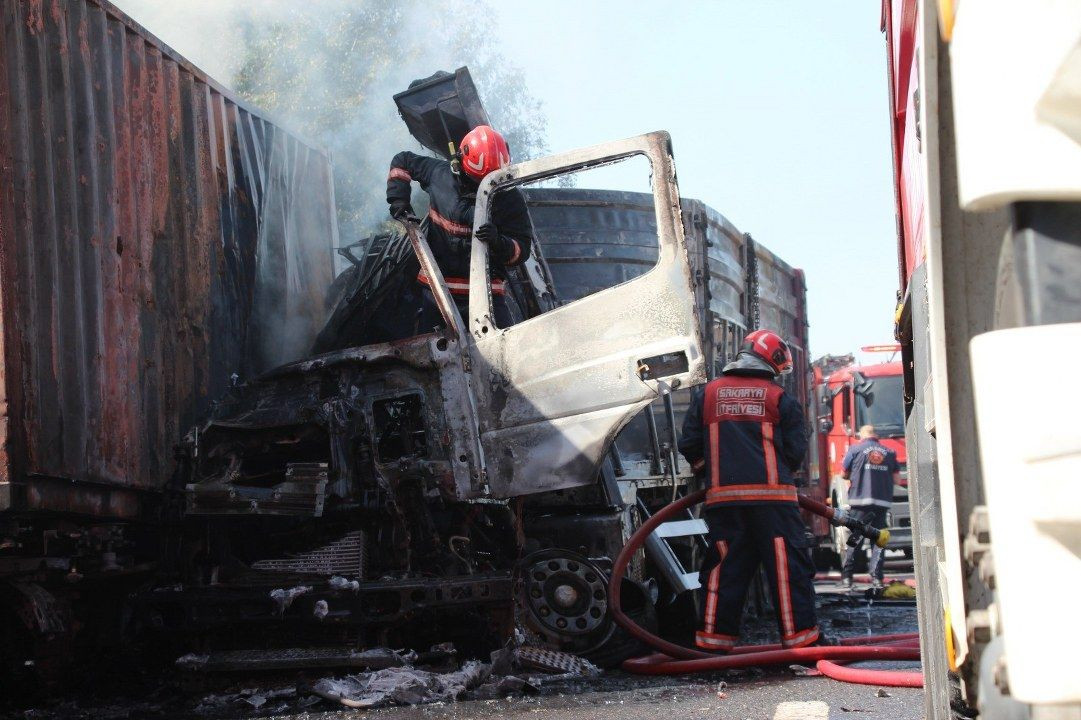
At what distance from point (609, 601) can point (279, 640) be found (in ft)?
4.68

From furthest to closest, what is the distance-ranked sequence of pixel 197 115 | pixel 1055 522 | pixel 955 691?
pixel 197 115 < pixel 955 691 < pixel 1055 522

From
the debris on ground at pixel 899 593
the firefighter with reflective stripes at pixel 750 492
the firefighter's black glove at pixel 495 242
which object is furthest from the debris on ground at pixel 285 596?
the debris on ground at pixel 899 593

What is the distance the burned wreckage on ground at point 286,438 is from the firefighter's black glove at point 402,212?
0.08m

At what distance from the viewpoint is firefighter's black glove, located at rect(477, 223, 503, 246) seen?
5348mm

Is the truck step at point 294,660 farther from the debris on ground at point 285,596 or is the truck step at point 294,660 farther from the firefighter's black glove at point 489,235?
the firefighter's black glove at point 489,235

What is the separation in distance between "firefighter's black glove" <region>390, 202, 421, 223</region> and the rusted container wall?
101 cm

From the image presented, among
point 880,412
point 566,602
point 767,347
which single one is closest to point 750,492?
point 767,347

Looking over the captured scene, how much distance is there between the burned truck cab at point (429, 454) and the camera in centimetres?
498

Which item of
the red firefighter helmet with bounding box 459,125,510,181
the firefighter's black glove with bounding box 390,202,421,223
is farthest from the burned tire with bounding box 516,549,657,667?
the red firefighter helmet with bounding box 459,125,510,181

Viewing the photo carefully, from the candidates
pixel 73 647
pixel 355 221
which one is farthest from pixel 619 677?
pixel 355 221

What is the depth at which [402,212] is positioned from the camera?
18.4ft

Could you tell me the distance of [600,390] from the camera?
5.00 metres

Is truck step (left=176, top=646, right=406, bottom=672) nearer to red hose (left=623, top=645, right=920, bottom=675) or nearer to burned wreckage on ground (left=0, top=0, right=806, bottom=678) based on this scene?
burned wreckage on ground (left=0, top=0, right=806, bottom=678)

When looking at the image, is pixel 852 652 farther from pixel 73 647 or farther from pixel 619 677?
pixel 73 647
